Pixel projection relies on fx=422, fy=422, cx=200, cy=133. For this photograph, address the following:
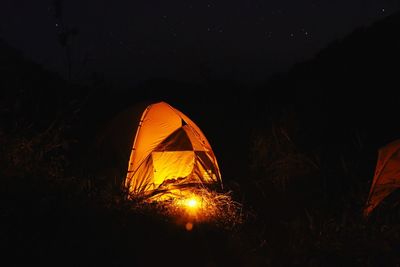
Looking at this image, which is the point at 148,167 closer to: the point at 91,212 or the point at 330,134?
the point at 91,212

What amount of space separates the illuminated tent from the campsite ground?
0.11m

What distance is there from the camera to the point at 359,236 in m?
4.56

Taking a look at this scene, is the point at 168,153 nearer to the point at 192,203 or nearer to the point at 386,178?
the point at 192,203

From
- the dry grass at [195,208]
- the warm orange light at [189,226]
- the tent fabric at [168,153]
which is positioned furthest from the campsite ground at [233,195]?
the tent fabric at [168,153]

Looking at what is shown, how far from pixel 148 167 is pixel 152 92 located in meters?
23.6

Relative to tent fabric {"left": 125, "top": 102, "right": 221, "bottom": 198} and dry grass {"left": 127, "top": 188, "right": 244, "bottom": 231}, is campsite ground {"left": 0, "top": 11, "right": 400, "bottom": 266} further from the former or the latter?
tent fabric {"left": 125, "top": 102, "right": 221, "bottom": 198}

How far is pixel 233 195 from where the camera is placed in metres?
7.06

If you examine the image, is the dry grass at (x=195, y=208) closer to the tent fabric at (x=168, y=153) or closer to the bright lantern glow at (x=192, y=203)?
the bright lantern glow at (x=192, y=203)

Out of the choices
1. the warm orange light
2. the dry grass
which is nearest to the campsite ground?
the warm orange light

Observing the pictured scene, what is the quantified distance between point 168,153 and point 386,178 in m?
3.51

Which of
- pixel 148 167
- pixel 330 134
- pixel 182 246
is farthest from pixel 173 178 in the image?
pixel 330 134

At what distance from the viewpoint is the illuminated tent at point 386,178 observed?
519cm

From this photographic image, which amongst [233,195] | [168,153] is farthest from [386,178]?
[168,153]

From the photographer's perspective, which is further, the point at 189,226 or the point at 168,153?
the point at 168,153
